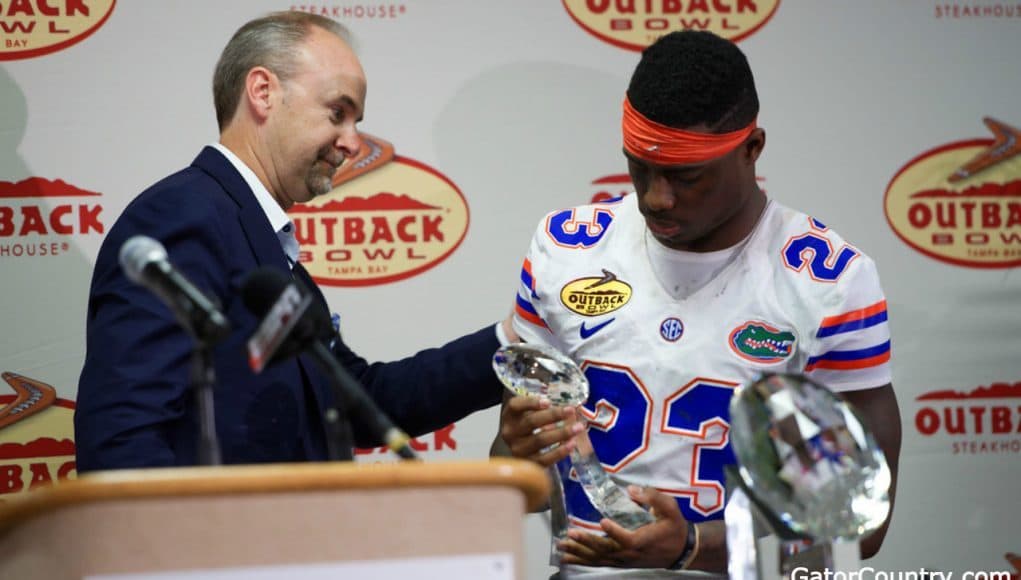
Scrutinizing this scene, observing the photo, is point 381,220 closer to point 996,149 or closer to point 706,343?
point 706,343

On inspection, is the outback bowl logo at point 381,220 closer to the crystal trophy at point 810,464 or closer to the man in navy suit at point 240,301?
the man in navy suit at point 240,301

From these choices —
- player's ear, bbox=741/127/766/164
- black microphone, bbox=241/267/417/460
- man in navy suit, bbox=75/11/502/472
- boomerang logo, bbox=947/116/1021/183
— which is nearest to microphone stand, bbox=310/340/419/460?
black microphone, bbox=241/267/417/460

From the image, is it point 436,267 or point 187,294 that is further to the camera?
point 436,267

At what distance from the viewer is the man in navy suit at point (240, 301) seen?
6.61ft

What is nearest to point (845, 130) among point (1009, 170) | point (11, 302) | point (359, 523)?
point (1009, 170)

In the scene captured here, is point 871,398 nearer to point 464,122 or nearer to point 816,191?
point 816,191

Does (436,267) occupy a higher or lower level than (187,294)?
lower

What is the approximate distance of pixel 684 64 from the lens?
2.02 m

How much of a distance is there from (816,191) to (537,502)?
206 cm

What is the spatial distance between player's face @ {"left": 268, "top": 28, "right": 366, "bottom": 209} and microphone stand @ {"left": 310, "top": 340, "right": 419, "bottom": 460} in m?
1.07

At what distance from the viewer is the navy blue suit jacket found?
6.54ft

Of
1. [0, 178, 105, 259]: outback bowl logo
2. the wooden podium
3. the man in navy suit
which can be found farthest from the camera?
[0, 178, 105, 259]: outback bowl logo

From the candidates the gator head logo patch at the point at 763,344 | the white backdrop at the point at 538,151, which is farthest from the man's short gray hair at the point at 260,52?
the gator head logo patch at the point at 763,344

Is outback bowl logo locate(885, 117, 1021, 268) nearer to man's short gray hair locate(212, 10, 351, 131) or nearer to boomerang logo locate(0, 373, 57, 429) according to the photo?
man's short gray hair locate(212, 10, 351, 131)
